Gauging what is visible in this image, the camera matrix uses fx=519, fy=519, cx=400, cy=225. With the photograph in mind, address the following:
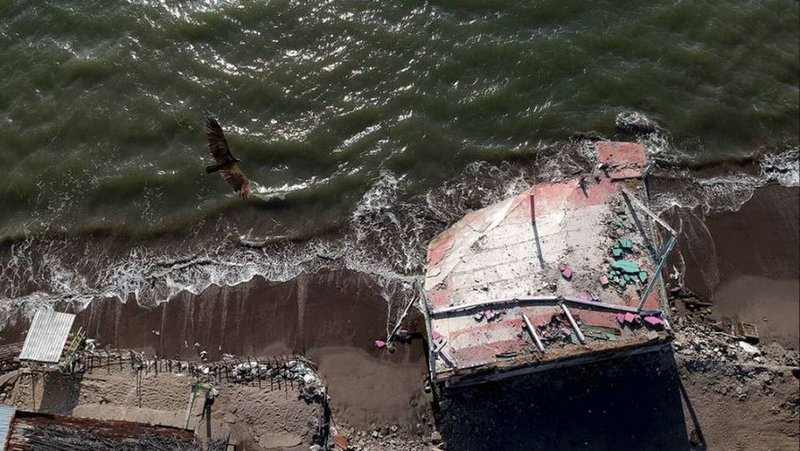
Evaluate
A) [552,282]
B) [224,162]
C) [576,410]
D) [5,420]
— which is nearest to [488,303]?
[552,282]

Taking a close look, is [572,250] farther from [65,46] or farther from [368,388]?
[65,46]

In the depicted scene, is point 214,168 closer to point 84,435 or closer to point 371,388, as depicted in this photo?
point 84,435

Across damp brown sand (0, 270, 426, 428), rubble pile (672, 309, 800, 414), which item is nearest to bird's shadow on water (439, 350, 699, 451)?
rubble pile (672, 309, 800, 414)

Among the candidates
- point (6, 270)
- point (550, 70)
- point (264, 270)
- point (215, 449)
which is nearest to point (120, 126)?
point (6, 270)

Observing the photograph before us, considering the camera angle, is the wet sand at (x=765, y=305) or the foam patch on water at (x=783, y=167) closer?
the wet sand at (x=765, y=305)

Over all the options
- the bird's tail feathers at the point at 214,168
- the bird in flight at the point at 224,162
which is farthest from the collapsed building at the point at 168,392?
the bird's tail feathers at the point at 214,168

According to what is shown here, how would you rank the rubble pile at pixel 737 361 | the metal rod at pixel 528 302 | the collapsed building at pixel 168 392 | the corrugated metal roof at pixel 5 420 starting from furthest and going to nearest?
the rubble pile at pixel 737 361 → the collapsed building at pixel 168 392 → the metal rod at pixel 528 302 → the corrugated metal roof at pixel 5 420

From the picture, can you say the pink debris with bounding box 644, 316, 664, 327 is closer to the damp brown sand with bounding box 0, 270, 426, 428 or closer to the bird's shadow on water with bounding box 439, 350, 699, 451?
the bird's shadow on water with bounding box 439, 350, 699, 451

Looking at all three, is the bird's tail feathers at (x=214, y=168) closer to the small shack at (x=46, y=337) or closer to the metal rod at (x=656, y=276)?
the small shack at (x=46, y=337)
